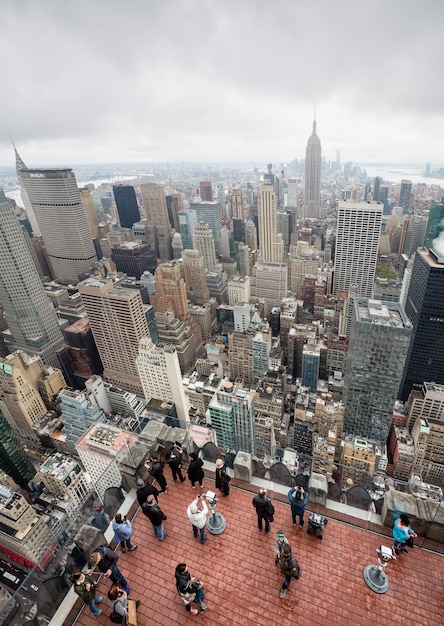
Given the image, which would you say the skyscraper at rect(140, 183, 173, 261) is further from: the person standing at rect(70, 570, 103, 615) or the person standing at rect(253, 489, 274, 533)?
the person standing at rect(70, 570, 103, 615)

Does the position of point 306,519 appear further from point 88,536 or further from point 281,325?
point 281,325

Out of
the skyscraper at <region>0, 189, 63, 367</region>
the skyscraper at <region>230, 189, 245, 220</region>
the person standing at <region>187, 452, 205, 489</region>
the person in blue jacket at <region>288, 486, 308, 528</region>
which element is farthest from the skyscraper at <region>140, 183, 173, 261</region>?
the person in blue jacket at <region>288, 486, 308, 528</region>

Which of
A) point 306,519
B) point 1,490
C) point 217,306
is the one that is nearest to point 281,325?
point 217,306

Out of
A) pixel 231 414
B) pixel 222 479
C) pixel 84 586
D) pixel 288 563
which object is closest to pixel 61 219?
pixel 231 414

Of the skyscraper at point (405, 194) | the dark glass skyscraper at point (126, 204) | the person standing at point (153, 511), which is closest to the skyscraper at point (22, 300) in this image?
the person standing at point (153, 511)

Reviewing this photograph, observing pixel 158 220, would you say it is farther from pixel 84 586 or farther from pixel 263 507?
pixel 84 586

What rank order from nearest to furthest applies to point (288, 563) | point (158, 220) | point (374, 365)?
→ point (288, 563) < point (374, 365) < point (158, 220)

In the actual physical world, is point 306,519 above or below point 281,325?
above
